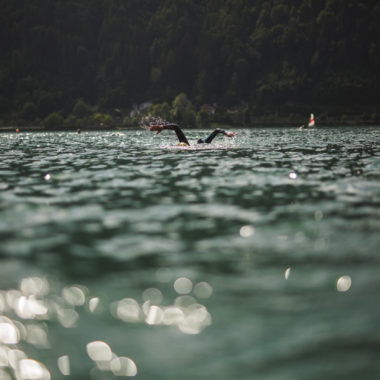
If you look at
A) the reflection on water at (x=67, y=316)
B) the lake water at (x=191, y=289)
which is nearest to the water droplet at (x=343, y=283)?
the lake water at (x=191, y=289)

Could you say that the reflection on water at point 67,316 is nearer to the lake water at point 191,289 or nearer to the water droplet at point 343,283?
the lake water at point 191,289

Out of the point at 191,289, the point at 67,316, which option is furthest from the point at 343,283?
the point at 67,316

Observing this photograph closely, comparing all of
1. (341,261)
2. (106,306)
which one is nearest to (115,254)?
(106,306)

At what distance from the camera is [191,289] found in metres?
8.21

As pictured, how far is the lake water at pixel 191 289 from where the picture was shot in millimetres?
5953

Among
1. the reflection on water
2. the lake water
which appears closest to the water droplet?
the lake water

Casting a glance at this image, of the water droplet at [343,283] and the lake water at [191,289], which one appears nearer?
the lake water at [191,289]

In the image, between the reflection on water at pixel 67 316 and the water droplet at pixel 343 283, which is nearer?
the reflection on water at pixel 67 316

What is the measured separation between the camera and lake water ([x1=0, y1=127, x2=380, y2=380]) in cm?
595

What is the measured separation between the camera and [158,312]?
24.1 ft

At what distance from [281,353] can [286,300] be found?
1698 millimetres

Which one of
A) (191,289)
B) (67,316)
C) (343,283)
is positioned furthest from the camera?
(343,283)

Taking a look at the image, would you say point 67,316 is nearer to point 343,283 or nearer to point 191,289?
point 191,289

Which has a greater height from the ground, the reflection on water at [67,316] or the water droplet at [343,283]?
the reflection on water at [67,316]
